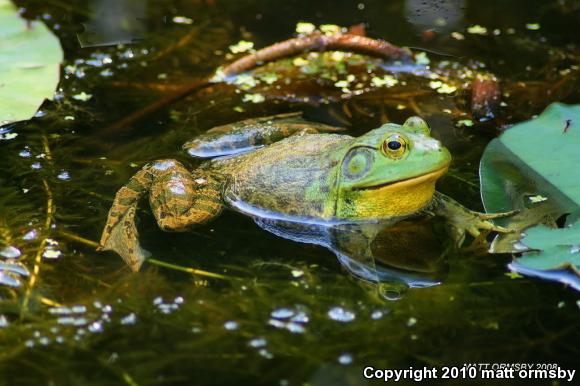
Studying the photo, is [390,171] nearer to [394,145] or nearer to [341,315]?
[394,145]

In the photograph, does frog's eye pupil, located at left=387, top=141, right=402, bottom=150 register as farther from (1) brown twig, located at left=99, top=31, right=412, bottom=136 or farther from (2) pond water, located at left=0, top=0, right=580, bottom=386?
(1) brown twig, located at left=99, top=31, right=412, bottom=136

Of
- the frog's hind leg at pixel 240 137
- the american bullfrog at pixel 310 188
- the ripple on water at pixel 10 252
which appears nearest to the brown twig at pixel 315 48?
the frog's hind leg at pixel 240 137

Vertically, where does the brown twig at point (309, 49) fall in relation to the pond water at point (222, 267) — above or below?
above

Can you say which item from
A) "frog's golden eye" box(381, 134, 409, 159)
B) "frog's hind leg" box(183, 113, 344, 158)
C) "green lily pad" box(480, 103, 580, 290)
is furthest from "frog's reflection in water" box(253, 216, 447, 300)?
"frog's hind leg" box(183, 113, 344, 158)

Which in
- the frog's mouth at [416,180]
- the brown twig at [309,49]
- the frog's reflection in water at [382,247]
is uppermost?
the frog's mouth at [416,180]

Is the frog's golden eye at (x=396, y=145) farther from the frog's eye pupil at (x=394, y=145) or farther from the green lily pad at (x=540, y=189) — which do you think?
the green lily pad at (x=540, y=189)

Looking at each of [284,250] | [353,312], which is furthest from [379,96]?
[353,312]
